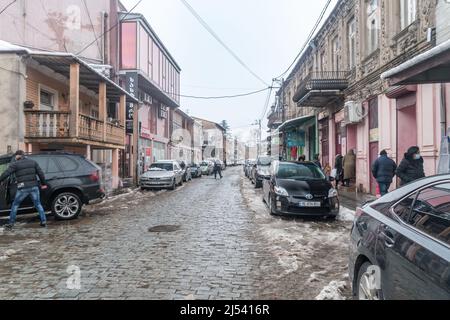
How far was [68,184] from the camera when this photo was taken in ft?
32.9

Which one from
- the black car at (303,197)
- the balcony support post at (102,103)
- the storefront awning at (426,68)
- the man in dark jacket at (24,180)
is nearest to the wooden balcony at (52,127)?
the balcony support post at (102,103)

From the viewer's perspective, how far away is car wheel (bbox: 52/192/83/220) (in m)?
9.77

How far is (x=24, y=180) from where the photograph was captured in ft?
28.7

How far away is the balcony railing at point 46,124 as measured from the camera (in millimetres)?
13422

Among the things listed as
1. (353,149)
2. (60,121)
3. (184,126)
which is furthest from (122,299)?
(184,126)

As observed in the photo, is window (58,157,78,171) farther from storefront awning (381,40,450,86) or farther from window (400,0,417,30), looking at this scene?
window (400,0,417,30)

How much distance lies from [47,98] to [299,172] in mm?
10790

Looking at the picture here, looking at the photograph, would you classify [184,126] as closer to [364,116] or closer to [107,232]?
[364,116]

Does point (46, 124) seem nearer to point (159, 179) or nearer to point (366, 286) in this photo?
point (159, 179)

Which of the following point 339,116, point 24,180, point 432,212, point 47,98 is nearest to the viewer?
point 432,212

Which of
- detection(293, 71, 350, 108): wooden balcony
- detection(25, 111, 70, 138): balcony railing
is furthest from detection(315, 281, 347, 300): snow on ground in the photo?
detection(293, 71, 350, 108): wooden balcony

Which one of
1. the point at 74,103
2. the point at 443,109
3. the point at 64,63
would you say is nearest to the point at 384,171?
the point at 443,109

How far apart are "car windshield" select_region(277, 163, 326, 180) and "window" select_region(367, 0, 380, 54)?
658 cm
